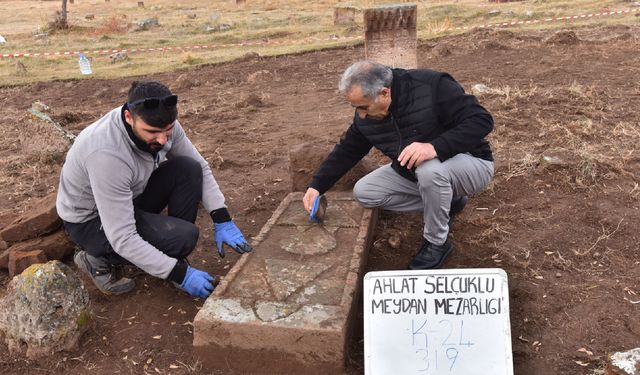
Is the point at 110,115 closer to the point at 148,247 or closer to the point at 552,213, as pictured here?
the point at 148,247

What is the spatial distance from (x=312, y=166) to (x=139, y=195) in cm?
130

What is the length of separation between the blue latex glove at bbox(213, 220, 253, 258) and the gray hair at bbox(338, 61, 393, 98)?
106 cm

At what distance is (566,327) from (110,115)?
8.31 ft

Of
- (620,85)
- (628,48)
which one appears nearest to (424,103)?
(620,85)

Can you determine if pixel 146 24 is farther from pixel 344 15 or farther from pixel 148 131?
pixel 148 131

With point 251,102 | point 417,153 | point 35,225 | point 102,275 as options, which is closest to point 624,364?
point 417,153

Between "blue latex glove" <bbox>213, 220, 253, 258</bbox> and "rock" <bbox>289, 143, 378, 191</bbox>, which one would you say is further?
"rock" <bbox>289, 143, 378, 191</bbox>

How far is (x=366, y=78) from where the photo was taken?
2.98m

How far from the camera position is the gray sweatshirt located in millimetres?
2877

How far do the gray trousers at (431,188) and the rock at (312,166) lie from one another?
1.39ft

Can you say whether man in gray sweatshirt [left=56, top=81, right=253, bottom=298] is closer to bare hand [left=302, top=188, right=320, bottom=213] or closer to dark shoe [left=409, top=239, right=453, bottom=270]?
bare hand [left=302, top=188, right=320, bottom=213]

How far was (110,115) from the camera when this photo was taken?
3.03 meters

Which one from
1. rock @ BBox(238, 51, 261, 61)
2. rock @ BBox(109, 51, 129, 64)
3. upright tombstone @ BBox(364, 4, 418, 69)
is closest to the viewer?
upright tombstone @ BBox(364, 4, 418, 69)

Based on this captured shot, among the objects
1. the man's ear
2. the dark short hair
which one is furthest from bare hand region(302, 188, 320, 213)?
the man's ear
